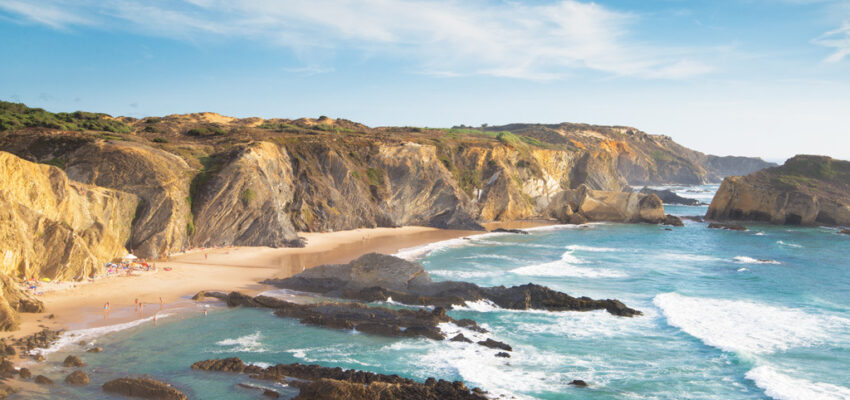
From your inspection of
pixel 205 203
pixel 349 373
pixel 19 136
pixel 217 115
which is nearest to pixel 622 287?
pixel 349 373

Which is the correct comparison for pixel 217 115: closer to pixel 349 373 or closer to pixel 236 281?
pixel 236 281

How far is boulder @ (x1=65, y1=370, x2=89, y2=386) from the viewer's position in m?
14.9

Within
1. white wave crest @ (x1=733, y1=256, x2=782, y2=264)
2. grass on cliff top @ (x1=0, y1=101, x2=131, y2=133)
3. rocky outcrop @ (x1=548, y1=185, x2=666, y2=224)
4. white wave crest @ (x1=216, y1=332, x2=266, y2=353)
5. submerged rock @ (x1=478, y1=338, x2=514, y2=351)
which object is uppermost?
grass on cliff top @ (x1=0, y1=101, x2=131, y2=133)

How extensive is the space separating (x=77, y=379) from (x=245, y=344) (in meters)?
5.21

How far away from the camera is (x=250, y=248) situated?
3506cm

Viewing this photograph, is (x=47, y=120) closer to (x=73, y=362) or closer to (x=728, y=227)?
(x=73, y=362)

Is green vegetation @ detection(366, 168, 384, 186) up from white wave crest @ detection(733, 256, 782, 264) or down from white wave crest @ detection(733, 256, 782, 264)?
up

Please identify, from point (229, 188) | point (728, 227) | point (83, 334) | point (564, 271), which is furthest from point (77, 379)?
point (728, 227)

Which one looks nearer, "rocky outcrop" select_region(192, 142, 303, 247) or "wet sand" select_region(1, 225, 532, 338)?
"wet sand" select_region(1, 225, 532, 338)

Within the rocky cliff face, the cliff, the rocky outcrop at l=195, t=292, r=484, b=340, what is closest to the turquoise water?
the rocky outcrop at l=195, t=292, r=484, b=340

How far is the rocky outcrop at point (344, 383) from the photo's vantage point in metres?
14.1

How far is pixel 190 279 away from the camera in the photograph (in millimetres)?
26734

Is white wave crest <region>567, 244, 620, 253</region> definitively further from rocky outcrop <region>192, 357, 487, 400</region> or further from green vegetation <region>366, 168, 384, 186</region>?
rocky outcrop <region>192, 357, 487, 400</region>

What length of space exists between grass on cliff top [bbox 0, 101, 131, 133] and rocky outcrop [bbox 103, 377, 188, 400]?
111 ft
